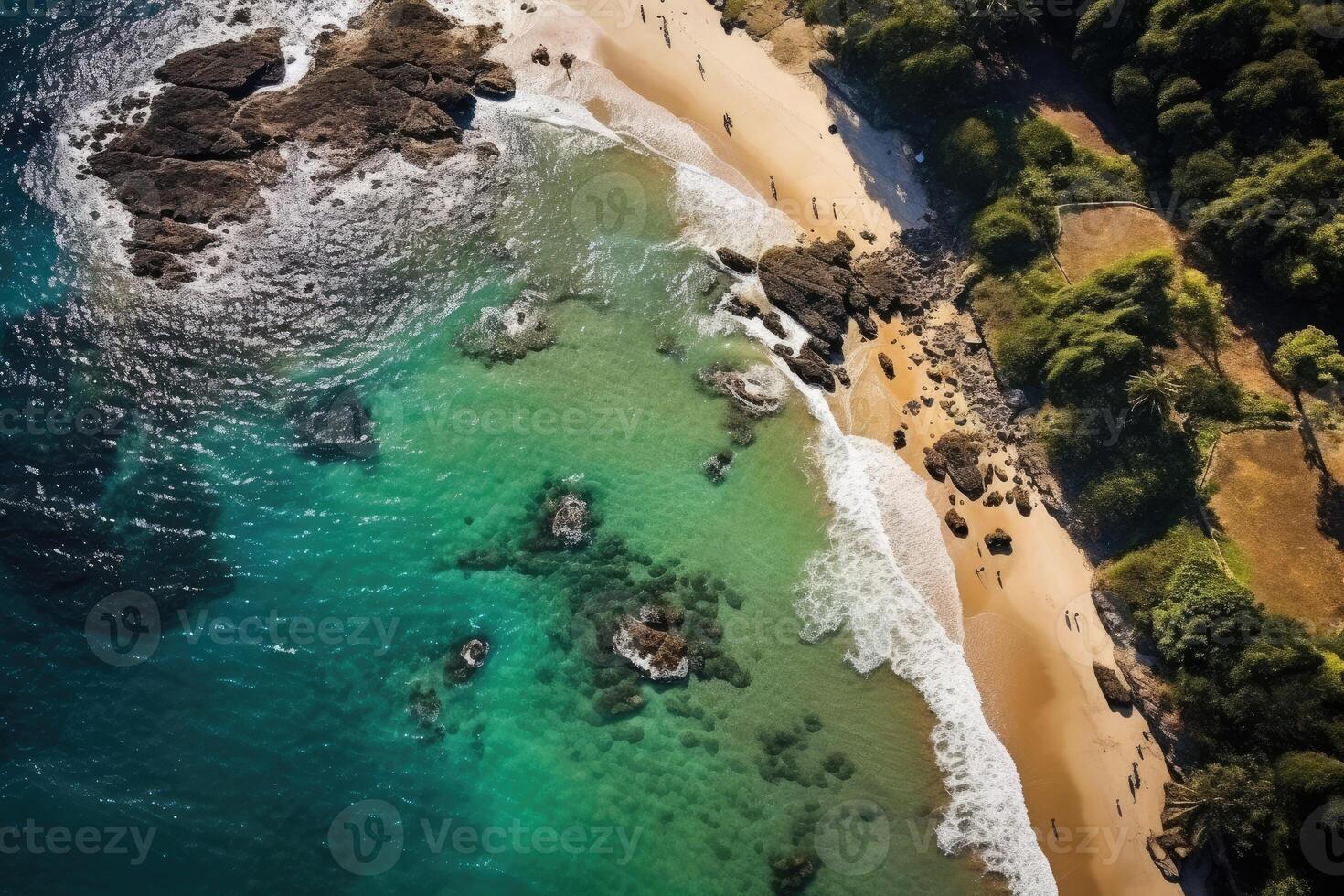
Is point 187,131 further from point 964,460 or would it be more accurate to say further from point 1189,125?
point 1189,125

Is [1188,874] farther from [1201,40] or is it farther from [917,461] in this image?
[1201,40]

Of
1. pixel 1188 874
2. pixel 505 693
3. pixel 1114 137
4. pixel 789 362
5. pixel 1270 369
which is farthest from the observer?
pixel 1114 137

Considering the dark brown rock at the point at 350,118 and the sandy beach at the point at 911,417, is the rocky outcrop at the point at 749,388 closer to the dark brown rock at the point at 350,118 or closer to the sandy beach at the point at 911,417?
the sandy beach at the point at 911,417

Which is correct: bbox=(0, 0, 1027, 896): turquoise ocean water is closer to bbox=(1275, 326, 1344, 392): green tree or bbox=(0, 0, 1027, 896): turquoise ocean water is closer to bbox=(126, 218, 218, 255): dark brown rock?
bbox=(126, 218, 218, 255): dark brown rock

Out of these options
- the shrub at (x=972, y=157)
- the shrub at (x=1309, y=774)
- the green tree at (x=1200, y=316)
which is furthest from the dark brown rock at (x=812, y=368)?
the shrub at (x=1309, y=774)

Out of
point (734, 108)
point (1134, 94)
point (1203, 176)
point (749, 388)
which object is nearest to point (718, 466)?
point (749, 388)

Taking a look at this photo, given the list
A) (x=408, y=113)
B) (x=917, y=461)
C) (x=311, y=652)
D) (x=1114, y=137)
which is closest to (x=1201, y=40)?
(x=1114, y=137)
